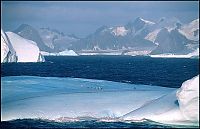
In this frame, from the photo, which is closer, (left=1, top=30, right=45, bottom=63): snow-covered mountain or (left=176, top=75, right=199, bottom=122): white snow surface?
(left=176, top=75, right=199, bottom=122): white snow surface

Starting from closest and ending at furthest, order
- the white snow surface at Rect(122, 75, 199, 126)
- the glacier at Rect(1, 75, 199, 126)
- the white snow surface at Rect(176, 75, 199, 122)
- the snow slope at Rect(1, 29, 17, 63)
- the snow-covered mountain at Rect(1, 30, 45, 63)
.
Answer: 1. the white snow surface at Rect(176, 75, 199, 122)
2. the white snow surface at Rect(122, 75, 199, 126)
3. the glacier at Rect(1, 75, 199, 126)
4. the snow slope at Rect(1, 29, 17, 63)
5. the snow-covered mountain at Rect(1, 30, 45, 63)

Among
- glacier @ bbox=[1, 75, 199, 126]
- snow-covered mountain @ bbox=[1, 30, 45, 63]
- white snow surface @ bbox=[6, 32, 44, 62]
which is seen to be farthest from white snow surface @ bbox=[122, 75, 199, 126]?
white snow surface @ bbox=[6, 32, 44, 62]

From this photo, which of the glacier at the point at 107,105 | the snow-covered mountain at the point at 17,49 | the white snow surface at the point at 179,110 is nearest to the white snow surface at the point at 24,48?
the snow-covered mountain at the point at 17,49

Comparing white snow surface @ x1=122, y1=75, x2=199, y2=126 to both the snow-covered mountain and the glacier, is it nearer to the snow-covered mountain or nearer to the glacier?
the glacier

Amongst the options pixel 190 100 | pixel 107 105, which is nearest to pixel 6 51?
pixel 107 105

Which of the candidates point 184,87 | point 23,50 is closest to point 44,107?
point 184,87

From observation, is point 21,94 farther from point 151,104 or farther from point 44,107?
point 151,104

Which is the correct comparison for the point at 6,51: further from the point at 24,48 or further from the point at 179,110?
the point at 179,110

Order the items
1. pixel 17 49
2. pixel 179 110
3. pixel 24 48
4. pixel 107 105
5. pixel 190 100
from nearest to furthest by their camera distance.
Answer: pixel 190 100 < pixel 179 110 < pixel 107 105 < pixel 24 48 < pixel 17 49
